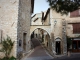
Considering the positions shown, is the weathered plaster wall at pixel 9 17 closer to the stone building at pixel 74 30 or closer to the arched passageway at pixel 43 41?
the arched passageway at pixel 43 41

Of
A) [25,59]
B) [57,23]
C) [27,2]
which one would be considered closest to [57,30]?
[57,23]

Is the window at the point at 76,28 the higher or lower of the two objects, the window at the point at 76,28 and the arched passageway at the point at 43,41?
the higher

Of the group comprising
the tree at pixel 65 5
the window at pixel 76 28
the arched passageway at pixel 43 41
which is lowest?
the arched passageway at pixel 43 41

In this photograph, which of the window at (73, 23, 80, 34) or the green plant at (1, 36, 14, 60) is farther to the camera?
the window at (73, 23, 80, 34)

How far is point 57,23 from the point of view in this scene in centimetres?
2769

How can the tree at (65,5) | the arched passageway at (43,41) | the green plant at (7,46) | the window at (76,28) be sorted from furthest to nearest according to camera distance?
the arched passageway at (43,41)
the window at (76,28)
the green plant at (7,46)
the tree at (65,5)

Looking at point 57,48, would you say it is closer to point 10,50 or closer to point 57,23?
point 57,23

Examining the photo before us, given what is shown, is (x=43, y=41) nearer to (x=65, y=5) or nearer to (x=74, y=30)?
(x=74, y=30)

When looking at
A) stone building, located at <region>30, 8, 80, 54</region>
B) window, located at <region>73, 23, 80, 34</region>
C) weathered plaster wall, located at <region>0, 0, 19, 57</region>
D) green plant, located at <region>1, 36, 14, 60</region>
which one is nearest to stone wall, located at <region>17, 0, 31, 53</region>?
weathered plaster wall, located at <region>0, 0, 19, 57</region>

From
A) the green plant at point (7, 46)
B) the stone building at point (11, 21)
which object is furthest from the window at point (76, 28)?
the green plant at point (7, 46)

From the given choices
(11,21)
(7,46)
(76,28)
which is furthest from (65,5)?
(76,28)

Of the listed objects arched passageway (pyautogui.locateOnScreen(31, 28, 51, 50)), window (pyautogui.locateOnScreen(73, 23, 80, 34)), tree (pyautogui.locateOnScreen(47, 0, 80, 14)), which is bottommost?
arched passageway (pyautogui.locateOnScreen(31, 28, 51, 50))

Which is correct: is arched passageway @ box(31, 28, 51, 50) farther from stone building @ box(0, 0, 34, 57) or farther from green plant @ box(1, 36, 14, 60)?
green plant @ box(1, 36, 14, 60)

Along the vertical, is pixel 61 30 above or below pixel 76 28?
below
